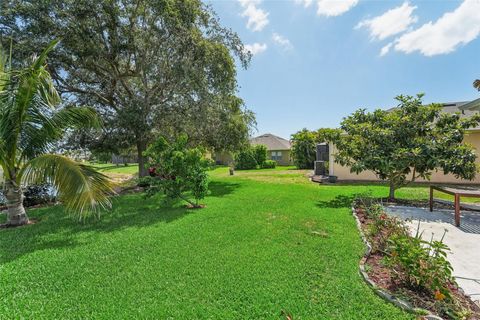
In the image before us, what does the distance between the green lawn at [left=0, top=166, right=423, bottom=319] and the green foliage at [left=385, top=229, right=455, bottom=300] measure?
1.83 feet

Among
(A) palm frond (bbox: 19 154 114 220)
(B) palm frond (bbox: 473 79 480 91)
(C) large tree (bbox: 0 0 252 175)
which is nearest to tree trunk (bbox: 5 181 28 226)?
(A) palm frond (bbox: 19 154 114 220)

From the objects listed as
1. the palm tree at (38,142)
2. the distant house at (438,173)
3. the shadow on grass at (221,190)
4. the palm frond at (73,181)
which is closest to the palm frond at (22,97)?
the palm tree at (38,142)

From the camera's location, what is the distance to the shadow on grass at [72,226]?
16.3 ft

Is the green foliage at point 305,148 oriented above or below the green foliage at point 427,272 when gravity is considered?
above

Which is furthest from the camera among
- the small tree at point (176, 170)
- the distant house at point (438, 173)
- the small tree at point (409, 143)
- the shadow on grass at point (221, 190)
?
the distant house at point (438, 173)

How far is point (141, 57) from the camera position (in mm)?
11578

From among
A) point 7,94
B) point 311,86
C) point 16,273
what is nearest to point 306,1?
point 311,86

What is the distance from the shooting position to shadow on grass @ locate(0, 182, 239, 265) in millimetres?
4964

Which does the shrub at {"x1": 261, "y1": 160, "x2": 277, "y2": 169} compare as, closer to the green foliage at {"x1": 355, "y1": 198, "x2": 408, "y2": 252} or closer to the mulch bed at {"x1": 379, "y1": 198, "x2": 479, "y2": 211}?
the mulch bed at {"x1": 379, "y1": 198, "x2": 479, "y2": 211}

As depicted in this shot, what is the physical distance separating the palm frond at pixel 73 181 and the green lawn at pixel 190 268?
2.86 feet

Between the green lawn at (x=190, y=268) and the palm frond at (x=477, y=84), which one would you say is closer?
the green lawn at (x=190, y=268)

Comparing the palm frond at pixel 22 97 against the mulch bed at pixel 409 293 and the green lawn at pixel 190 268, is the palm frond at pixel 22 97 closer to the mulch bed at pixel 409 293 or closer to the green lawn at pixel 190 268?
the green lawn at pixel 190 268

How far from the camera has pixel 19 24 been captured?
964cm

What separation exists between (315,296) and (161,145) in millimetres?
6399
